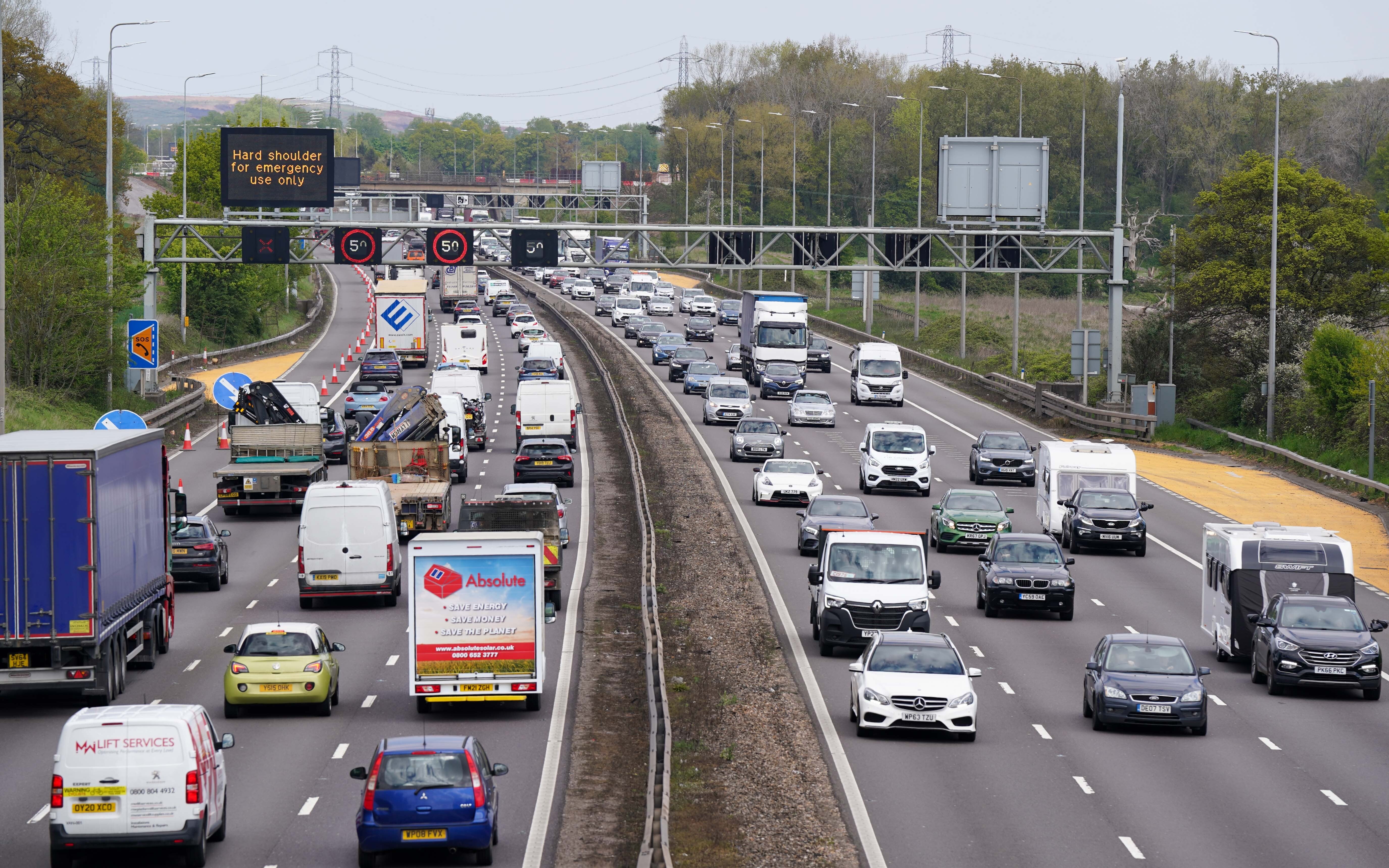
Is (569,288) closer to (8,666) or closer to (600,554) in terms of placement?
(600,554)

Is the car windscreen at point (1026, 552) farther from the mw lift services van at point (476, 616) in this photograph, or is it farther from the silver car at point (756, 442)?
the silver car at point (756, 442)

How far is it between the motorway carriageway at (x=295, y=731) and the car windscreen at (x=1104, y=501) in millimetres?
11837

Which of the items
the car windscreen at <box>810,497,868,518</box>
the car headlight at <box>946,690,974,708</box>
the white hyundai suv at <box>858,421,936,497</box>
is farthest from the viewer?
the white hyundai suv at <box>858,421,936,497</box>

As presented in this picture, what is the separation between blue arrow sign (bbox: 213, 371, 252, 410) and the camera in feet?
141

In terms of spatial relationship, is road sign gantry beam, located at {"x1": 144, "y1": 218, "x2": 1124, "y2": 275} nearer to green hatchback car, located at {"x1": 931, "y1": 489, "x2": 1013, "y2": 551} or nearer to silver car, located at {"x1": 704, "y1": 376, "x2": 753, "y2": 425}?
silver car, located at {"x1": 704, "y1": 376, "x2": 753, "y2": 425}

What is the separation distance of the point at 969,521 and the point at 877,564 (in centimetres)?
1096

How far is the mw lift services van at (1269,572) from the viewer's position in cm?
2845

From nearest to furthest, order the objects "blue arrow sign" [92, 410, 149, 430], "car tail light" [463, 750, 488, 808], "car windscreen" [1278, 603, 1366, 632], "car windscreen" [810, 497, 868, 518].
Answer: "car tail light" [463, 750, 488, 808]
"car windscreen" [1278, 603, 1366, 632]
"blue arrow sign" [92, 410, 149, 430]
"car windscreen" [810, 497, 868, 518]

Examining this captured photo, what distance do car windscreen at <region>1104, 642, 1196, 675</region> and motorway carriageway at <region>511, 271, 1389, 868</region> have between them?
0.88m

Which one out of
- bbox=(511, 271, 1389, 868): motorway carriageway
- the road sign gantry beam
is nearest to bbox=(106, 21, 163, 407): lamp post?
the road sign gantry beam

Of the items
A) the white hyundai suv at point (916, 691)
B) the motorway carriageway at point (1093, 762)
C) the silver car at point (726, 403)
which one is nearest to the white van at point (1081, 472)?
the motorway carriageway at point (1093, 762)

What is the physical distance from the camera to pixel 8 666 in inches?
920

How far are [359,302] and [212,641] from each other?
9326cm

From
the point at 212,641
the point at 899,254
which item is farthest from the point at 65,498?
the point at 899,254
